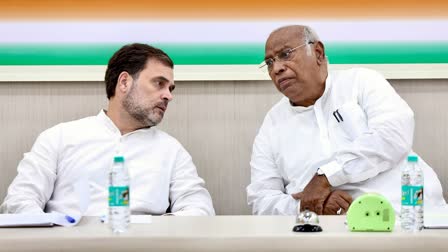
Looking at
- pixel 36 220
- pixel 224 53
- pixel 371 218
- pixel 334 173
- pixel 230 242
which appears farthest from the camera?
pixel 224 53

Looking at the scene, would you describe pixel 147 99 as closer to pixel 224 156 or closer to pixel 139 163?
pixel 139 163

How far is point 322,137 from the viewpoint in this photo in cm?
300

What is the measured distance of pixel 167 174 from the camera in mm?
2994

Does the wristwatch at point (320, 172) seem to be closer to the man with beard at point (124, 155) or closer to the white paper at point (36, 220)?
the man with beard at point (124, 155)

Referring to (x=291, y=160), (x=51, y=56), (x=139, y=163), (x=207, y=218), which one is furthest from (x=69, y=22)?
(x=207, y=218)

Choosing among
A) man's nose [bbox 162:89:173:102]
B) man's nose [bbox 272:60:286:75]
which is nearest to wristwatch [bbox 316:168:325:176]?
man's nose [bbox 272:60:286:75]

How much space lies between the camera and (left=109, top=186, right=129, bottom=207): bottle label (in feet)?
5.74

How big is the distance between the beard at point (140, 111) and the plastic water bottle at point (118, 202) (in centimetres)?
125

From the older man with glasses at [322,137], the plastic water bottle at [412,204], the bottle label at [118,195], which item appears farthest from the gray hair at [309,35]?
the bottle label at [118,195]

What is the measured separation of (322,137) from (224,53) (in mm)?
674

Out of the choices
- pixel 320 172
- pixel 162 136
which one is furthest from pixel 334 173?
pixel 162 136

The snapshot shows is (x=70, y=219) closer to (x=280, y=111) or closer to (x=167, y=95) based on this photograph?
(x=167, y=95)

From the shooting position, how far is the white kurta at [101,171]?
289 cm

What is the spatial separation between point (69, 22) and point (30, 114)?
484 mm
